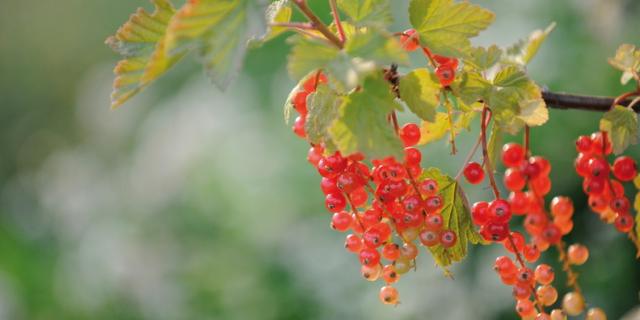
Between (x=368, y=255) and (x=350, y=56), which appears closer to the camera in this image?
(x=350, y=56)

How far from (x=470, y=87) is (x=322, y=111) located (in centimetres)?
12

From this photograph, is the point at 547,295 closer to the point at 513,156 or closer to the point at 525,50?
the point at 513,156

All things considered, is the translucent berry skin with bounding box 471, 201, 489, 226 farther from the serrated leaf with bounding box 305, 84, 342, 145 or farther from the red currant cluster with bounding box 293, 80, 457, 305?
the serrated leaf with bounding box 305, 84, 342, 145

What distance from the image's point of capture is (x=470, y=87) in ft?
1.94

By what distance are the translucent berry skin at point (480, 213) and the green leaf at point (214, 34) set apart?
0.25 m

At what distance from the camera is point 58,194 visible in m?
3.03

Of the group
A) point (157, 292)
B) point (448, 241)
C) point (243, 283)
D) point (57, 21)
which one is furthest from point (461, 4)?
point (57, 21)

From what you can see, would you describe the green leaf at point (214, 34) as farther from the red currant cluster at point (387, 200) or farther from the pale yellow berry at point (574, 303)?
the pale yellow berry at point (574, 303)

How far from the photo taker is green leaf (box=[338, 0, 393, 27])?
55 centimetres

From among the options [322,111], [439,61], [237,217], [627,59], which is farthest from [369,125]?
[237,217]

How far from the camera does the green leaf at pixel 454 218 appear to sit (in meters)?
0.63

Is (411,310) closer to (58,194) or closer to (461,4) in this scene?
(461,4)

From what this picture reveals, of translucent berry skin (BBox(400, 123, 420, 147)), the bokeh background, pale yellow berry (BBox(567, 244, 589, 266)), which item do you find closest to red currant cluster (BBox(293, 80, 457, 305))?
translucent berry skin (BBox(400, 123, 420, 147))

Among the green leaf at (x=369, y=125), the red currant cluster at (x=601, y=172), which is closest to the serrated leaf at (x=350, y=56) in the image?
the green leaf at (x=369, y=125)
